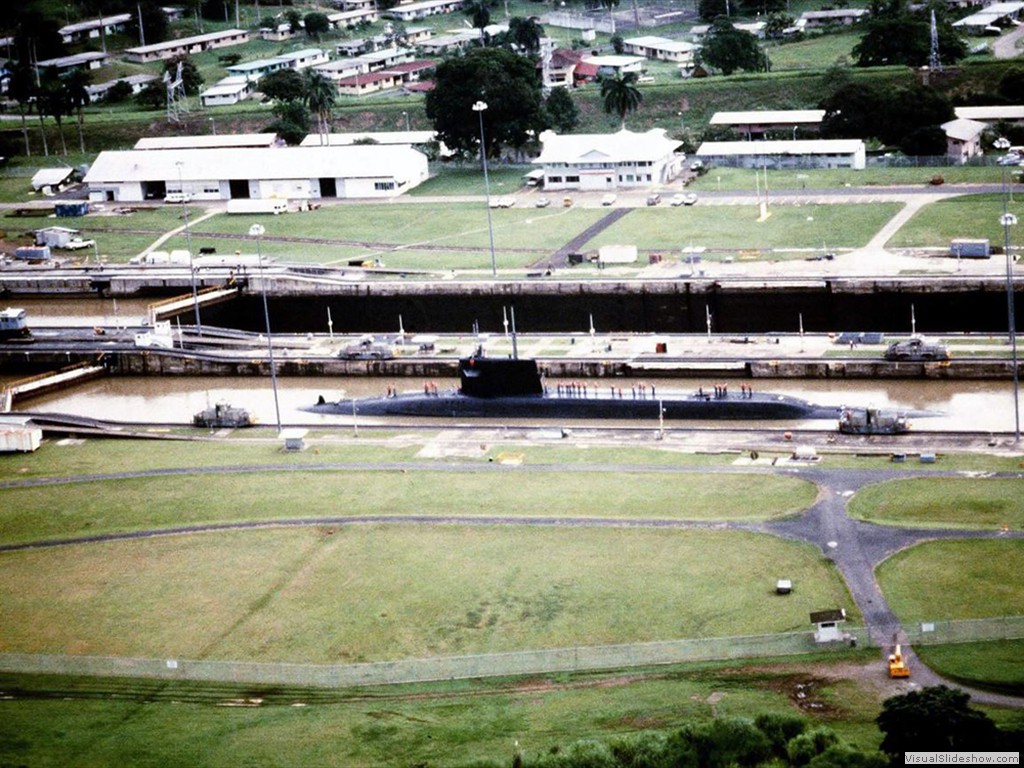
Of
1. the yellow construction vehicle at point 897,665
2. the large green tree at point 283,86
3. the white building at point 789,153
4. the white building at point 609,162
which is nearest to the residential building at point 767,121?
the white building at point 789,153

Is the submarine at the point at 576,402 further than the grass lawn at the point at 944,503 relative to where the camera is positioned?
Yes

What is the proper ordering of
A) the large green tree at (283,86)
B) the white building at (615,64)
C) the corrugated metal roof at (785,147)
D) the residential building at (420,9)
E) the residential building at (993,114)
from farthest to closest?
the residential building at (420,9), the white building at (615,64), the large green tree at (283,86), the residential building at (993,114), the corrugated metal roof at (785,147)

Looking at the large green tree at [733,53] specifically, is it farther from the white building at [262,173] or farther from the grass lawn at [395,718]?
the grass lawn at [395,718]

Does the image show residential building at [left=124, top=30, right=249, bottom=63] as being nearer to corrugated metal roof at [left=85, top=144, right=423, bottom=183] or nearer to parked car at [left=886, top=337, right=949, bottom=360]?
corrugated metal roof at [left=85, top=144, right=423, bottom=183]

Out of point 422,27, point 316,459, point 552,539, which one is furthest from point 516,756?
point 422,27

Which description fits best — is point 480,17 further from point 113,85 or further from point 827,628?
point 827,628

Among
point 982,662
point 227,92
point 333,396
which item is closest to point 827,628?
point 982,662
